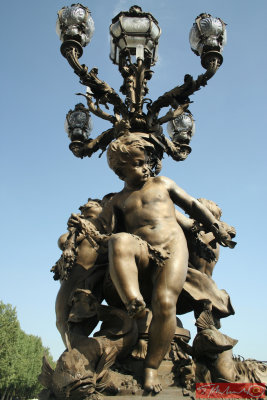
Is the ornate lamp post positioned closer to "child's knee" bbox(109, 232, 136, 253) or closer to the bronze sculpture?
the bronze sculpture

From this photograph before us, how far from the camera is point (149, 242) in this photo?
131 inches

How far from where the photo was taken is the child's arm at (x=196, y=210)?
137 inches

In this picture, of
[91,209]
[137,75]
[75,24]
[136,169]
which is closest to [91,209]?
[91,209]

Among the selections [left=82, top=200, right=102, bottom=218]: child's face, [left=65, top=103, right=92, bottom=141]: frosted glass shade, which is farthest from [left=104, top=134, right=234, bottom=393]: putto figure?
[left=65, top=103, right=92, bottom=141]: frosted glass shade

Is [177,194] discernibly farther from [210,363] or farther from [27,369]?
[27,369]

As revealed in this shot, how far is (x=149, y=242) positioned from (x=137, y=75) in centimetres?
255

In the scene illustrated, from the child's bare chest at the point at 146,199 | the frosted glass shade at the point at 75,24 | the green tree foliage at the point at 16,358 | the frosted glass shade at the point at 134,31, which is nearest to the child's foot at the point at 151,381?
the child's bare chest at the point at 146,199

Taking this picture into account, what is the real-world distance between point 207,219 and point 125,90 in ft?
8.79

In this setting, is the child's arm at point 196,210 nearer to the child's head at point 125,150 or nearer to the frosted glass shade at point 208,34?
the child's head at point 125,150

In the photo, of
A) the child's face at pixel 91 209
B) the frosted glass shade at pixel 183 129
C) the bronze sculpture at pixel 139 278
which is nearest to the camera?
the bronze sculpture at pixel 139 278

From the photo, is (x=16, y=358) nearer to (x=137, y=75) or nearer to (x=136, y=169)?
(x=137, y=75)

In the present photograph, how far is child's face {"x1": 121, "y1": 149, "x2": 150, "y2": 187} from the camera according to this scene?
3.60 m

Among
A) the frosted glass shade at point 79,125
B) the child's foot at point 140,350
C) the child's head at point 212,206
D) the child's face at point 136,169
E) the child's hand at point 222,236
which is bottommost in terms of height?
the child's foot at point 140,350

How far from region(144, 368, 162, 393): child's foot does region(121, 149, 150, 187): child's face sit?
158 centimetres
